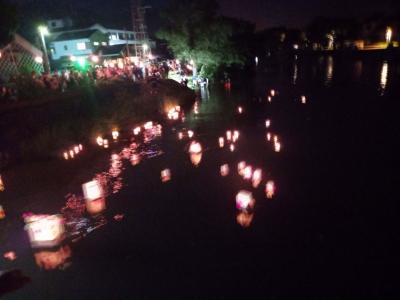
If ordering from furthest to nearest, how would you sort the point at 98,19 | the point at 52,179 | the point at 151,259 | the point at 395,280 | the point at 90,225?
the point at 98,19 → the point at 52,179 → the point at 90,225 → the point at 151,259 → the point at 395,280

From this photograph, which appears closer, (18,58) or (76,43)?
(18,58)

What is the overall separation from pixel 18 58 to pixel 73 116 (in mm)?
12305

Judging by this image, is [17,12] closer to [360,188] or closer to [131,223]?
→ [131,223]

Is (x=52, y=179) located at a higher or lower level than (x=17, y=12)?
lower

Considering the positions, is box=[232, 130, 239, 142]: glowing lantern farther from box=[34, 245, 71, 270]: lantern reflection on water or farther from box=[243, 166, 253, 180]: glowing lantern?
box=[34, 245, 71, 270]: lantern reflection on water

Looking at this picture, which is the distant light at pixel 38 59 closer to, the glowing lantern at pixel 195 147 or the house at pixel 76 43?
the glowing lantern at pixel 195 147

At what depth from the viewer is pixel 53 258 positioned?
7.45m

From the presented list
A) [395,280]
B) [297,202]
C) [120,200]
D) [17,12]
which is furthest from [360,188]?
[17,12]

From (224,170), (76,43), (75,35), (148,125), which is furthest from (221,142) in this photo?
(75,35)

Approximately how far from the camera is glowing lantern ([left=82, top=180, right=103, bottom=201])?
10352 mm

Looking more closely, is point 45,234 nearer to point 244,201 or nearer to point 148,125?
point 244,201

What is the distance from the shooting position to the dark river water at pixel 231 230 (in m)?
6.55

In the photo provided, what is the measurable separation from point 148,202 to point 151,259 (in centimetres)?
284

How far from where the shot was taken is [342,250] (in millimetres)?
7426
